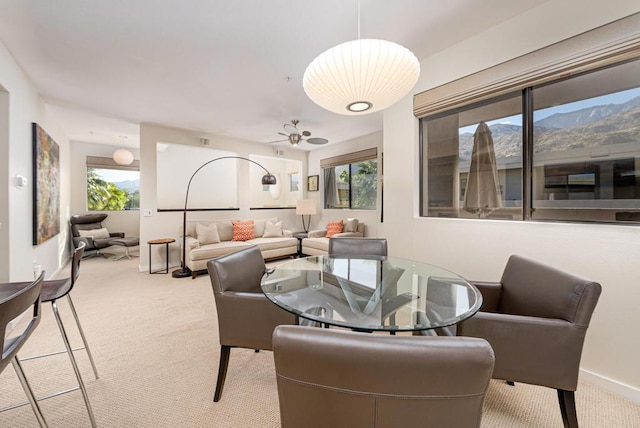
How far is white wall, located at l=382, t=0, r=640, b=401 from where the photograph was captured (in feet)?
5.14

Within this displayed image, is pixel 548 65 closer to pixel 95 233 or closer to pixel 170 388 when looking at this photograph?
pixel 170 388

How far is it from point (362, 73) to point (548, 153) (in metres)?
1.70

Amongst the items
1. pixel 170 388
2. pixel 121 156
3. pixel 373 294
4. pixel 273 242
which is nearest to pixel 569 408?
pixel 373 294

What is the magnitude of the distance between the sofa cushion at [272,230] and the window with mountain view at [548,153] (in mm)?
3525

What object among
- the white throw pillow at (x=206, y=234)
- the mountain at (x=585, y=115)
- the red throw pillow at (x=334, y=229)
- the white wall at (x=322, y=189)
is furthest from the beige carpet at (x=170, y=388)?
the white wall at (x=322, y=189)

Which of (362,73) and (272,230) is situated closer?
(362,73)

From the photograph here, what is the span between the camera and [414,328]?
1.10 m

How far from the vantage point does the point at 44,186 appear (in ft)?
10.8

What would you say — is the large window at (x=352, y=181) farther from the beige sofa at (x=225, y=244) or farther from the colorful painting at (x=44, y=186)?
the colorful painting at (x=44, y=186)

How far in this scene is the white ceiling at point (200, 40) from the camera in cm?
182

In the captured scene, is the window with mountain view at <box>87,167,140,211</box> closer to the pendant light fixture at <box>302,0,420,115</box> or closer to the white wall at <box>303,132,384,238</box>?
the white wall at <box>303,132,384,238</box>

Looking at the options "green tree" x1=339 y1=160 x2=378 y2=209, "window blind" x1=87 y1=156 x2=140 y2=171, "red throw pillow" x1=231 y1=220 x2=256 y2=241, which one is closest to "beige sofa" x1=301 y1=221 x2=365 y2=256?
"green tree" x1=339 y1=160 x2=378 y2=209

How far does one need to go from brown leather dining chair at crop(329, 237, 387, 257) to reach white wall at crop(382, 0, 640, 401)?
17.9 inches

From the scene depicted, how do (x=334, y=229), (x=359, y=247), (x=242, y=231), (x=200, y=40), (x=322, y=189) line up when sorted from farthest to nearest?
(x=322, y=189)
(x=334, y=229)
(x=242, y=231)
(x=359, y=247)
(x=200, y=40)
